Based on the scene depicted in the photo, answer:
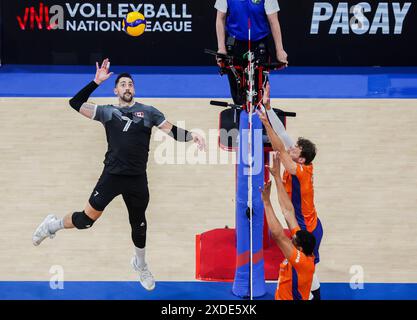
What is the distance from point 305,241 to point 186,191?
11.3ft

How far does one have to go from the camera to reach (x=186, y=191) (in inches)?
502

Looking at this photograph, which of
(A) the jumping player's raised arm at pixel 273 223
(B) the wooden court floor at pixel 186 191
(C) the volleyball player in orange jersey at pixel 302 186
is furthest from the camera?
(B) the wooden court floor at pixel 186 191

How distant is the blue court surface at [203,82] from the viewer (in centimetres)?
1466

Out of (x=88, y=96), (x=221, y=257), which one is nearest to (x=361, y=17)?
(x=221, y=257)

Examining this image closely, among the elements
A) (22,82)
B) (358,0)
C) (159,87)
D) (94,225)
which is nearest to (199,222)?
(94,225)

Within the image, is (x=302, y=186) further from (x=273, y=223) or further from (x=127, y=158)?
(x=127, y=158)

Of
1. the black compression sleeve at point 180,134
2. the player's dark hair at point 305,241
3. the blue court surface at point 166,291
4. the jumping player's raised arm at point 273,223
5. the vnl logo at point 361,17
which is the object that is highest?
the vnl logo at point 361,17

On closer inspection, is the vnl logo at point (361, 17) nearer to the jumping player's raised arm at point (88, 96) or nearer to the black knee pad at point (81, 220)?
the jumping player's raised arm at point (88, 96)

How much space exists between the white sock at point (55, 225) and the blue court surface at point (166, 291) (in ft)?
2.62

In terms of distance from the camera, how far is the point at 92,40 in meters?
15.9

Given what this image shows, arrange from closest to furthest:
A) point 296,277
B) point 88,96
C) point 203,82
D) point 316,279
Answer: point 296,277
point 316,279
point 88,96
point 203,82

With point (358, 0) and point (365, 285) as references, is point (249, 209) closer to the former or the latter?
point (365, 285)

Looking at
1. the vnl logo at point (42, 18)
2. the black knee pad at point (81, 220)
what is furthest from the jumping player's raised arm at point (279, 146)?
the vnl logo at point (42, 18)

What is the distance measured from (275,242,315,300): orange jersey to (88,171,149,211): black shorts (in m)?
2.10
